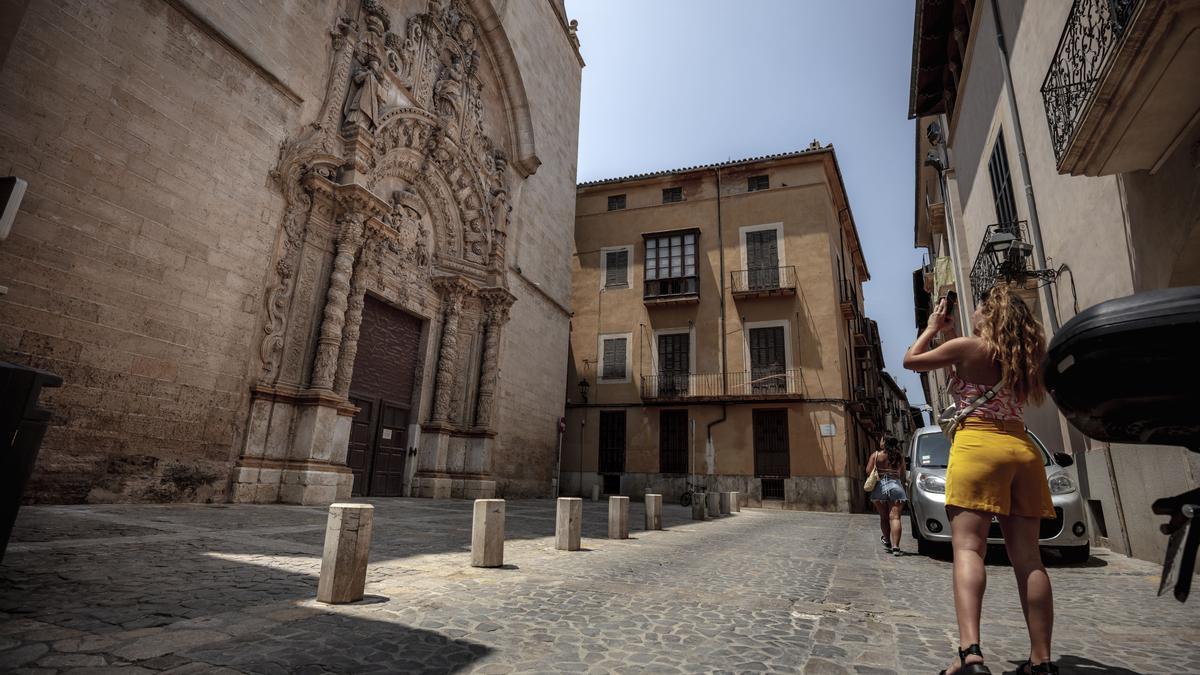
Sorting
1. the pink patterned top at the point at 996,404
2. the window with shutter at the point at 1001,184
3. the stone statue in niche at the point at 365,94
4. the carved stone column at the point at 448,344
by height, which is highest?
the stone statue in niche at the point at 365,94

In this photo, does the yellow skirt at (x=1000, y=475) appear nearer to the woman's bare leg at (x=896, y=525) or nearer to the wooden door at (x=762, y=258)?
the woman's bare leg at (x=896, y=525)

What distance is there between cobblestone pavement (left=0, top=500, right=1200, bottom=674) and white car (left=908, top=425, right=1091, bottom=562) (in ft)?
1.30

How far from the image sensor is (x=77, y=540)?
4172 millimetres

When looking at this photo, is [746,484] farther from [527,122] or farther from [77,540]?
[77,540]

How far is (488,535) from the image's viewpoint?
461 cm

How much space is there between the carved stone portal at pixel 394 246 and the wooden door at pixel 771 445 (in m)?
10.4

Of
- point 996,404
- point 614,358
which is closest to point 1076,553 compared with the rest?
→ point 996,404

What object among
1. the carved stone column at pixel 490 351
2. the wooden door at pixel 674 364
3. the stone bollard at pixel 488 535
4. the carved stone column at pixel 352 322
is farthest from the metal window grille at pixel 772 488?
the stone bollard at pixel 488 535

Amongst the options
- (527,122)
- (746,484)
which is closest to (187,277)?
(527,122)

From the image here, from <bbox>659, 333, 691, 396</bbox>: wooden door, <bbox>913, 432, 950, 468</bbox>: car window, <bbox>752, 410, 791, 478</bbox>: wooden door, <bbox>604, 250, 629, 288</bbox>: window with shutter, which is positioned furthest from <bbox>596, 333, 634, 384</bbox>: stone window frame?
<bbox>913, 432, 950, 468</bbox>: car window

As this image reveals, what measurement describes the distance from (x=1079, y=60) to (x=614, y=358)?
59.4 feet

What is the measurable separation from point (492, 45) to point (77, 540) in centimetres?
1579

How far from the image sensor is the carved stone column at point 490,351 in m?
14.2

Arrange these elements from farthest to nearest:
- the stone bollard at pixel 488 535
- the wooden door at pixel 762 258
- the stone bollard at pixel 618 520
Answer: the wooden door at pixel 762 258
the stone bollard at pixel 618 520
the stone bollard at pixel 488 535
